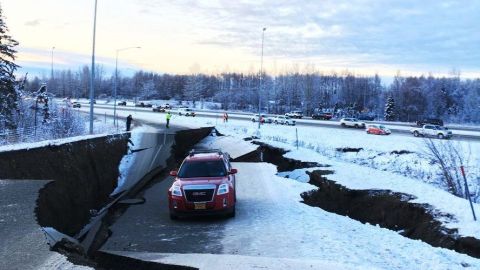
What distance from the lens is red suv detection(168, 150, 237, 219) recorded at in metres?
14.9

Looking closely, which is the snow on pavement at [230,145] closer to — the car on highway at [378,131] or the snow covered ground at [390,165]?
the snow covered ground at [390,165]

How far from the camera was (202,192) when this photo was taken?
15.0m

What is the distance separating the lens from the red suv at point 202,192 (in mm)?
14938

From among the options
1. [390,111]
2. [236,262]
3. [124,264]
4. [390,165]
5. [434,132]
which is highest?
[390,111]

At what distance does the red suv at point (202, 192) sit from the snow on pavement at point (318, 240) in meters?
0.70

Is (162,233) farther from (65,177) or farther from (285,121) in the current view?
(285,121)

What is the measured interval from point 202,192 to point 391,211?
737cm

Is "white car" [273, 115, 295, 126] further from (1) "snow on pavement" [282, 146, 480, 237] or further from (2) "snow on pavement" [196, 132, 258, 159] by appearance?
(1) "snow on pavement" [282, 146, 480, 237]

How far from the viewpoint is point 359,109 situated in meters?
130

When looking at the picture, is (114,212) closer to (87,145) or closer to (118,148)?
(87,145)

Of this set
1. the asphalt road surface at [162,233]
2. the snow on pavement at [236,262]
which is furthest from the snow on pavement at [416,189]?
the asphalt road surface at [162,233]

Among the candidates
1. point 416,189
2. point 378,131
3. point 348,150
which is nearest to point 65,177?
point 416,189

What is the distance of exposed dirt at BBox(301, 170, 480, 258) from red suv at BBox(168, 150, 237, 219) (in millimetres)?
5267

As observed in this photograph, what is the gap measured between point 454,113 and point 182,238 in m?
109
